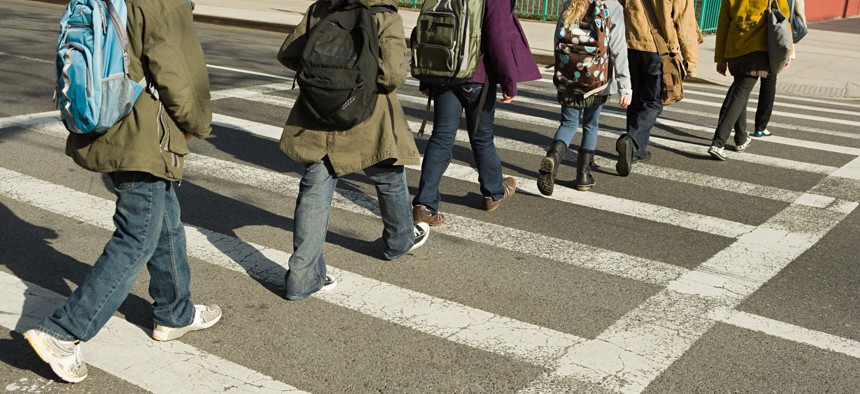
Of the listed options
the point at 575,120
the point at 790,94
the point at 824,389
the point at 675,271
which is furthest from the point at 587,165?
the point at 790,94

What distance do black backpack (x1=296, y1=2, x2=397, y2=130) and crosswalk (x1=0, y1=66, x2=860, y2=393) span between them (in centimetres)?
103

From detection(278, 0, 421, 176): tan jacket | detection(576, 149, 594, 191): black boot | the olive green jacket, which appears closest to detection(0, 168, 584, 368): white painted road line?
detection(278, 0, 421, 176): tan jacket

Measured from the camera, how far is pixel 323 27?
4.54m

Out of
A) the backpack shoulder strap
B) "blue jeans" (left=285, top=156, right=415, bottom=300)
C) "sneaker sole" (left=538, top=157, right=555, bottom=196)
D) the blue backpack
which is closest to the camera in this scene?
the blue backpack

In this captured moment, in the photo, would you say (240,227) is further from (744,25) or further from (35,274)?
(744,25)

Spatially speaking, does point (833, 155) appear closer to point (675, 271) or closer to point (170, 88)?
point (675, 271)

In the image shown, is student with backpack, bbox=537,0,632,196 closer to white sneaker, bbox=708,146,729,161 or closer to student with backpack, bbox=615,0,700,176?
student with backpack, bbox=615,0,700,176

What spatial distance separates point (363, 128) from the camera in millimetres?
4906

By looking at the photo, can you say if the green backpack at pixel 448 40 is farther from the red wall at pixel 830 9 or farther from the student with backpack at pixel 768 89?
the red wall at pixel 830 9

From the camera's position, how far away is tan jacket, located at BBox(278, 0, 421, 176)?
4.75 metres

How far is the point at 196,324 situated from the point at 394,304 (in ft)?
3.26

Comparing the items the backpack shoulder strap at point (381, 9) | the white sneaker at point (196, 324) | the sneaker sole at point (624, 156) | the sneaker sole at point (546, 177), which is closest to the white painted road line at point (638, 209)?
the sneaker sole at point (546, 177)

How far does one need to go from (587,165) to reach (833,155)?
304cm

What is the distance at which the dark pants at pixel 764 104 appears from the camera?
9.02m
